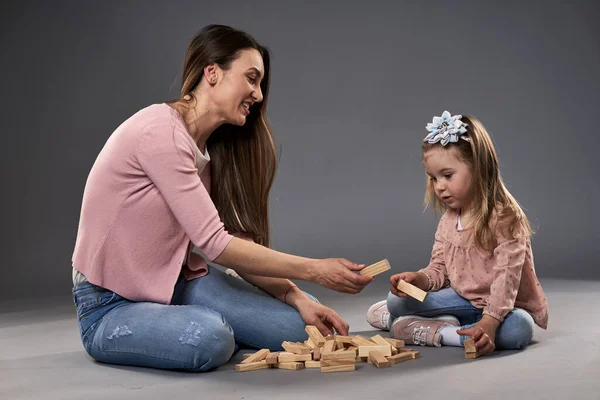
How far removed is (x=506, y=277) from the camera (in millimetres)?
3439

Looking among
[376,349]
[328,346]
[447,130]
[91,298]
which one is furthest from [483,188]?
[91,298]

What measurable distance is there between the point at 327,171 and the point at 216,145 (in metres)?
3.21

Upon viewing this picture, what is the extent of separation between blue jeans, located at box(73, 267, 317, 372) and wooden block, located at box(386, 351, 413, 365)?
0.47 metres

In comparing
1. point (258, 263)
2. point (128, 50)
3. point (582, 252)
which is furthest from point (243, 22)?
point (258, 263)

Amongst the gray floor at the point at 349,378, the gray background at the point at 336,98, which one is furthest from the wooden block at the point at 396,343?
the gray background at the point at 336,98

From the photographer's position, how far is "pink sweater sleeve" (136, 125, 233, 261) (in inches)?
125

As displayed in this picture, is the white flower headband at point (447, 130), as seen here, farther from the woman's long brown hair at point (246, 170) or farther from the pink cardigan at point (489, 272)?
the woman's long brown hair at point (246, 170)

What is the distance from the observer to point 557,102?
23.5 feet

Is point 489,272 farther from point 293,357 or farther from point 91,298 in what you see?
point 91,298

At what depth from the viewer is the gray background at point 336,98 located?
6.41 meters

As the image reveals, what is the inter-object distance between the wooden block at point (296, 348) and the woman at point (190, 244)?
0.69ft

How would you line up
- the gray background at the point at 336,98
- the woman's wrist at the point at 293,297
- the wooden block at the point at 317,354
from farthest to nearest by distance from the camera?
the gray background at the point at 336,98 < the woman's wrist at the point at 293,297 < the wooden block at the point at 317,354

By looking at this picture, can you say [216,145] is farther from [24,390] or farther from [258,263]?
[24,390]

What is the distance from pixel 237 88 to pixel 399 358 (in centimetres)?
122
